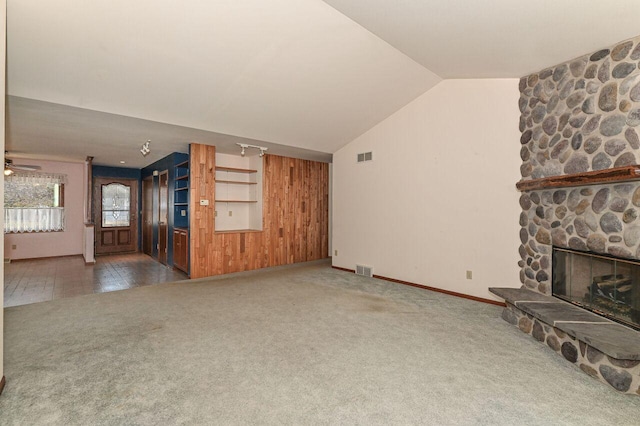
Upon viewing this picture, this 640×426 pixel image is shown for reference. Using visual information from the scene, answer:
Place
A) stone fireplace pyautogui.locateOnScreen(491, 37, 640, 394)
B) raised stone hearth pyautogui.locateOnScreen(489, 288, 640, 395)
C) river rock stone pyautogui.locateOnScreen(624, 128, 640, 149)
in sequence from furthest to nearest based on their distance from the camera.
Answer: river rock stone pyautogui.locateOnScreen(624, 128, 640, 149) < stone fireplace pyautogui.locateOnScreen(491, 37, 640, 394) < raised stone hearth pyautogui.locateOnScreen(489, 288, 640, 395)

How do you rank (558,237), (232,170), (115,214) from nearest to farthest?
1. (558,237)
2. (232,170)
3. (115,214)

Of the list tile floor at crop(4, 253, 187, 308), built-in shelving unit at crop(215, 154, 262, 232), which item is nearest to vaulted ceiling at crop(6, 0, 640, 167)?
built-in shelving unit at crop(215, 154, 262, 232)

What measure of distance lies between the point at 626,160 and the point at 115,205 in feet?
33.7

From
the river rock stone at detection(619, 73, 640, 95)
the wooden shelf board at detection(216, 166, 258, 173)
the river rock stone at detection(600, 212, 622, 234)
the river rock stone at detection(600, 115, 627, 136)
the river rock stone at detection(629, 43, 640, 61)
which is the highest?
the river rock stone at detection(629, 43, 640, 61)

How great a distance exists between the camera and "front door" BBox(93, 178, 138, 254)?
27.0ft

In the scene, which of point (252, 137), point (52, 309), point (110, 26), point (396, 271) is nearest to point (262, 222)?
point (252, 137)

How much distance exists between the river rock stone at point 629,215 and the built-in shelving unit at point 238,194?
5.54 metres

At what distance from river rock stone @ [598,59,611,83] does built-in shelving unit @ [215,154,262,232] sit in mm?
5426

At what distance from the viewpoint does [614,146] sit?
270cm

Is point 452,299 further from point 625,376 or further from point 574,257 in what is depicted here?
point 625,376

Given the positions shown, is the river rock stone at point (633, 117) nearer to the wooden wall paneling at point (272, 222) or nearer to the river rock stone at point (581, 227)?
the river rock stone at point (581, 227)

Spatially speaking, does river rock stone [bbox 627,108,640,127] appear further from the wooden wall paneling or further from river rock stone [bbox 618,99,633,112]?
the wooden wall paneling

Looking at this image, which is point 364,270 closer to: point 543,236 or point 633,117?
point 543,236

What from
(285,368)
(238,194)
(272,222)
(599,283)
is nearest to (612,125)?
(599,283)
